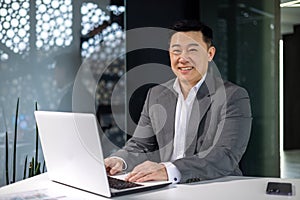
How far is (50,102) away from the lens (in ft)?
11.1

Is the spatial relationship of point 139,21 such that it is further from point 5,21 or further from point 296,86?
point 296,86

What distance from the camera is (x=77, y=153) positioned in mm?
1309

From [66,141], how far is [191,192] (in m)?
0.44

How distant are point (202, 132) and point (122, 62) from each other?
190 cm

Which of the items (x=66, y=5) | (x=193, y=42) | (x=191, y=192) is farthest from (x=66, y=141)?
(x=66, y=5)

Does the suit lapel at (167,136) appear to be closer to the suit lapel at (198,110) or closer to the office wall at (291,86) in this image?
the suit lapel at (198,110)

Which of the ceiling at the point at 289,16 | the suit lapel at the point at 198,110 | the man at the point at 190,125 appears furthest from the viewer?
the ceiling at the point at 289,16

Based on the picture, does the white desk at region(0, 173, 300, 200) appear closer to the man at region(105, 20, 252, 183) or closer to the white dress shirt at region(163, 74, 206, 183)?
the man at region(105, 20, 252, 183)

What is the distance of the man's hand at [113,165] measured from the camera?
5.33 feet

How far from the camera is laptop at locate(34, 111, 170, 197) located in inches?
47.6

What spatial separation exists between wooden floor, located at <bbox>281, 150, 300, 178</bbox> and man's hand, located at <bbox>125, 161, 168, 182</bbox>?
7.71 feet

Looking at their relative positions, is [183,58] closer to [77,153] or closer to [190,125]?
[190,125]

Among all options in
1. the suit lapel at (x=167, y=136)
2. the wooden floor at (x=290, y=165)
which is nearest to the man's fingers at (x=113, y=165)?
the suit lapel at (x=167, y=136)

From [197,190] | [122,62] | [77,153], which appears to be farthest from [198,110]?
[122,62]
